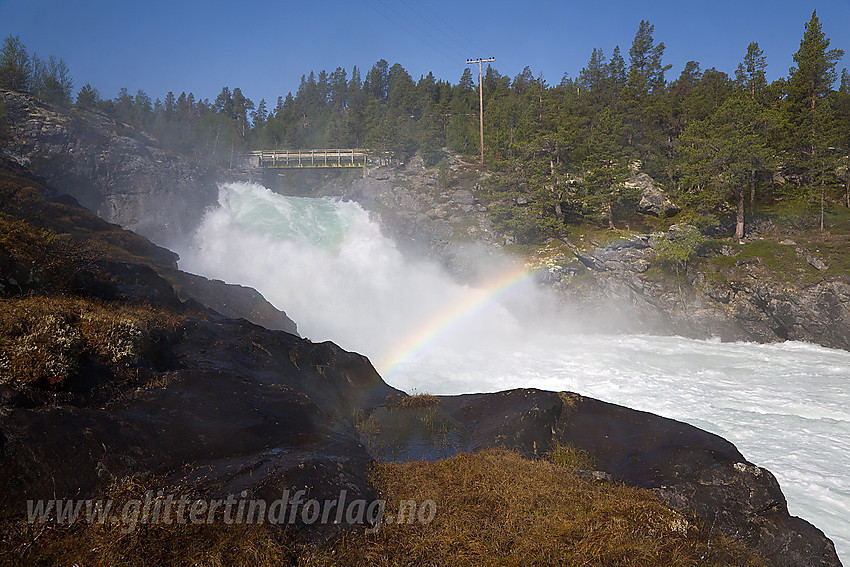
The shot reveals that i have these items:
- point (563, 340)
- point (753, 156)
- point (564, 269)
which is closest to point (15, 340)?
point (563, 340)

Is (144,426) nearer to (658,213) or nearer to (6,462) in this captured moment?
(6,462)

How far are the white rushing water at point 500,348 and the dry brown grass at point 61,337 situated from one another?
A: 1351cm

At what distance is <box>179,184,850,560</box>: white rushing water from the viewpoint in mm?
14227

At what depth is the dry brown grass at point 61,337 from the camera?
20.5 feet

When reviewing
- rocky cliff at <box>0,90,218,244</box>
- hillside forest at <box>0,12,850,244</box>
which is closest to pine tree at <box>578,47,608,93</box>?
hillside forest at <box>0,12,850,244</box>

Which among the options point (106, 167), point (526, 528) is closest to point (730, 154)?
point (526, 528)

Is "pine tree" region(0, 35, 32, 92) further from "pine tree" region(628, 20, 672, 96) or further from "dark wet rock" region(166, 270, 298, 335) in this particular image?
"pine tree" region(628, 20, 672, 96)

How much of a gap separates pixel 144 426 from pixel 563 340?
26.6 m

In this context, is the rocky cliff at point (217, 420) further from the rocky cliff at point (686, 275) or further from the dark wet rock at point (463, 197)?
the dark wet rock at point (463, 197)

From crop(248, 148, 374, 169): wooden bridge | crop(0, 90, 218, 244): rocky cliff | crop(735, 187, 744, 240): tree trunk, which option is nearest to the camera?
crop(735, 187, 744, 240): tree trunk

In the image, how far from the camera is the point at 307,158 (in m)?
62.5

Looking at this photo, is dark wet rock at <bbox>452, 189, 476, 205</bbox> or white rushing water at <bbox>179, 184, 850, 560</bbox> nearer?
white rushing water at <bbox>179, 184, 850, 560</bbox>

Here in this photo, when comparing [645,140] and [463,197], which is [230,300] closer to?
[463,197]

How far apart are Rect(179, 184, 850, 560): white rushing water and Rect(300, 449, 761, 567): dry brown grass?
21.7 feet
